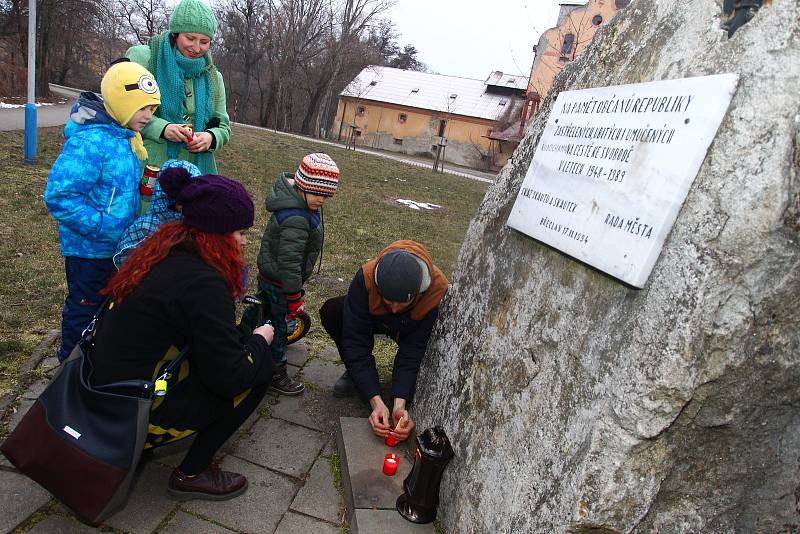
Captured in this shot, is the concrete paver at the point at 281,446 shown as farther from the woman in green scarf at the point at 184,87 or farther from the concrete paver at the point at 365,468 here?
the woman in green scarf at the point at 184,87

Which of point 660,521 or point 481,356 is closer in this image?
point 660,521

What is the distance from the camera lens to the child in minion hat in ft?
8.75

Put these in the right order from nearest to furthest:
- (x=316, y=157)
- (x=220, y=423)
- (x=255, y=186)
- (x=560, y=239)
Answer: (x=560, y=239) < (x=220, y=423) < (x=316, y=157) < (x=255, y=186)

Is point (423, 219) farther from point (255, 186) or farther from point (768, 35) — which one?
point (768, 35)

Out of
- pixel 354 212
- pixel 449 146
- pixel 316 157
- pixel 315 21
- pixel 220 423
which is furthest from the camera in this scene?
pixel 449 146

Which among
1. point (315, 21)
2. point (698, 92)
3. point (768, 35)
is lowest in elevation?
point (698, 92)

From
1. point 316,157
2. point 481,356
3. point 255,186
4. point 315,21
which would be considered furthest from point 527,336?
point 315,21

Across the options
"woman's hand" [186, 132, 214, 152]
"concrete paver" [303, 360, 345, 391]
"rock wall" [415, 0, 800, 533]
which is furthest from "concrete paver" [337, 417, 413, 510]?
"woman's hand" [186, 132, 214, 152]

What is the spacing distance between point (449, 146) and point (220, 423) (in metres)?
36.6

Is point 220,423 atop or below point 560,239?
below

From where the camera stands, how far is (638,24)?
7.09 feet

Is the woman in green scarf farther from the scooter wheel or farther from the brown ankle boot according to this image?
the brown ankle boot

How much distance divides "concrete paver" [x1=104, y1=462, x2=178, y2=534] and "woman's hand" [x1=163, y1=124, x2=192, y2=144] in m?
1.69

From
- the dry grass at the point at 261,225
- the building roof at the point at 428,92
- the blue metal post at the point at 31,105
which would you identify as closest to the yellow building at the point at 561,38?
the dry grass at the point at 261,225
